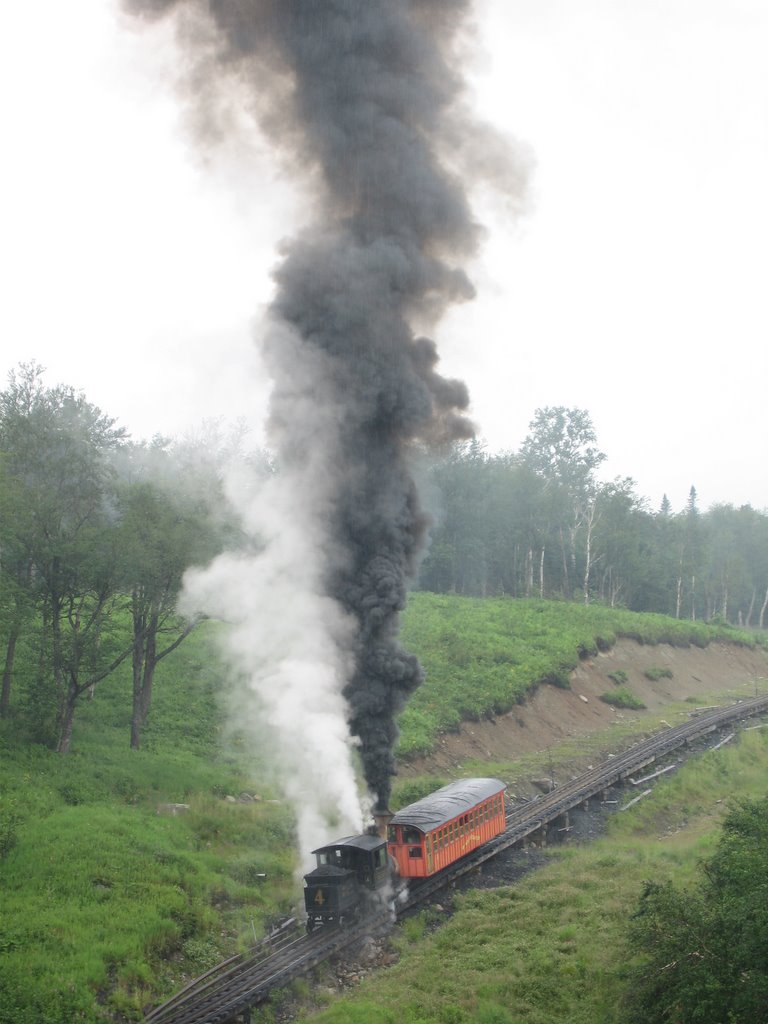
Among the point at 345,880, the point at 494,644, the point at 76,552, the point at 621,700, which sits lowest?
the point at 345,880

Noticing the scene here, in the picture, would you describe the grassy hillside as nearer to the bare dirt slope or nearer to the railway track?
the railway track

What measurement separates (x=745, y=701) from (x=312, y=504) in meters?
39.8

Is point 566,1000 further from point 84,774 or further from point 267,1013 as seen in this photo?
point 84,774

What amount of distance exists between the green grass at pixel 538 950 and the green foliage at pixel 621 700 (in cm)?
2239

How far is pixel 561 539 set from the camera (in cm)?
7812

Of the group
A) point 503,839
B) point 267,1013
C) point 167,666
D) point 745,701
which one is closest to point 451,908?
point 503,839

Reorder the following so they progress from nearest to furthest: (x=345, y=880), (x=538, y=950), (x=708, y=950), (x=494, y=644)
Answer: (x=708, y=950)
(x=538, y=950)
(x=345, y=880)
(x=494, y=644)

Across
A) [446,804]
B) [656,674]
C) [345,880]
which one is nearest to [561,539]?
[656,674]

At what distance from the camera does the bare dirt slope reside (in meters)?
38.1

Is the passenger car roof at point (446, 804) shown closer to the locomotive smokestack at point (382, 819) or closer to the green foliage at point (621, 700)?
the locomotive smokestack at point (382, 819)

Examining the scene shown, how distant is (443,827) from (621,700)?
31490mm

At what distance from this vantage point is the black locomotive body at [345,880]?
18.7m

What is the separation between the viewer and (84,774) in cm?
2438

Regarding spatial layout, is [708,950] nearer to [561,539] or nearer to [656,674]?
[656,674]
